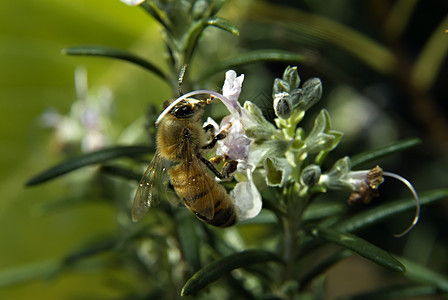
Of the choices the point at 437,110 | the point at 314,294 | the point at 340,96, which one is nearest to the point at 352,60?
the point at 340,96

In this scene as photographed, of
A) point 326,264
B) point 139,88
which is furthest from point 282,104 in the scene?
point 139,88

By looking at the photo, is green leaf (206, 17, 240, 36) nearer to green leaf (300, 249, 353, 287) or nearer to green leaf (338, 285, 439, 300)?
green leaf (300, 249, 353, 287)

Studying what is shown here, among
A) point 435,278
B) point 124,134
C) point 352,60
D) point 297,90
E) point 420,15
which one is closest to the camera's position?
point 297,90

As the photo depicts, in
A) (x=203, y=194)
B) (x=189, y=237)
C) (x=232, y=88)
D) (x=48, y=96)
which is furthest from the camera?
(x=48, y=96)

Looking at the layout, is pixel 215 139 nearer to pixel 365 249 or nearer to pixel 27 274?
A: pixel 365 249

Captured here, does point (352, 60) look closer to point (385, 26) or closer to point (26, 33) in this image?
point (385, 26)

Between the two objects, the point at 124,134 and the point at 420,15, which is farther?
the point at 420,15

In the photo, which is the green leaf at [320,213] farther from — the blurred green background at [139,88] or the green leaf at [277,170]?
the blurred green background at [139,88]
